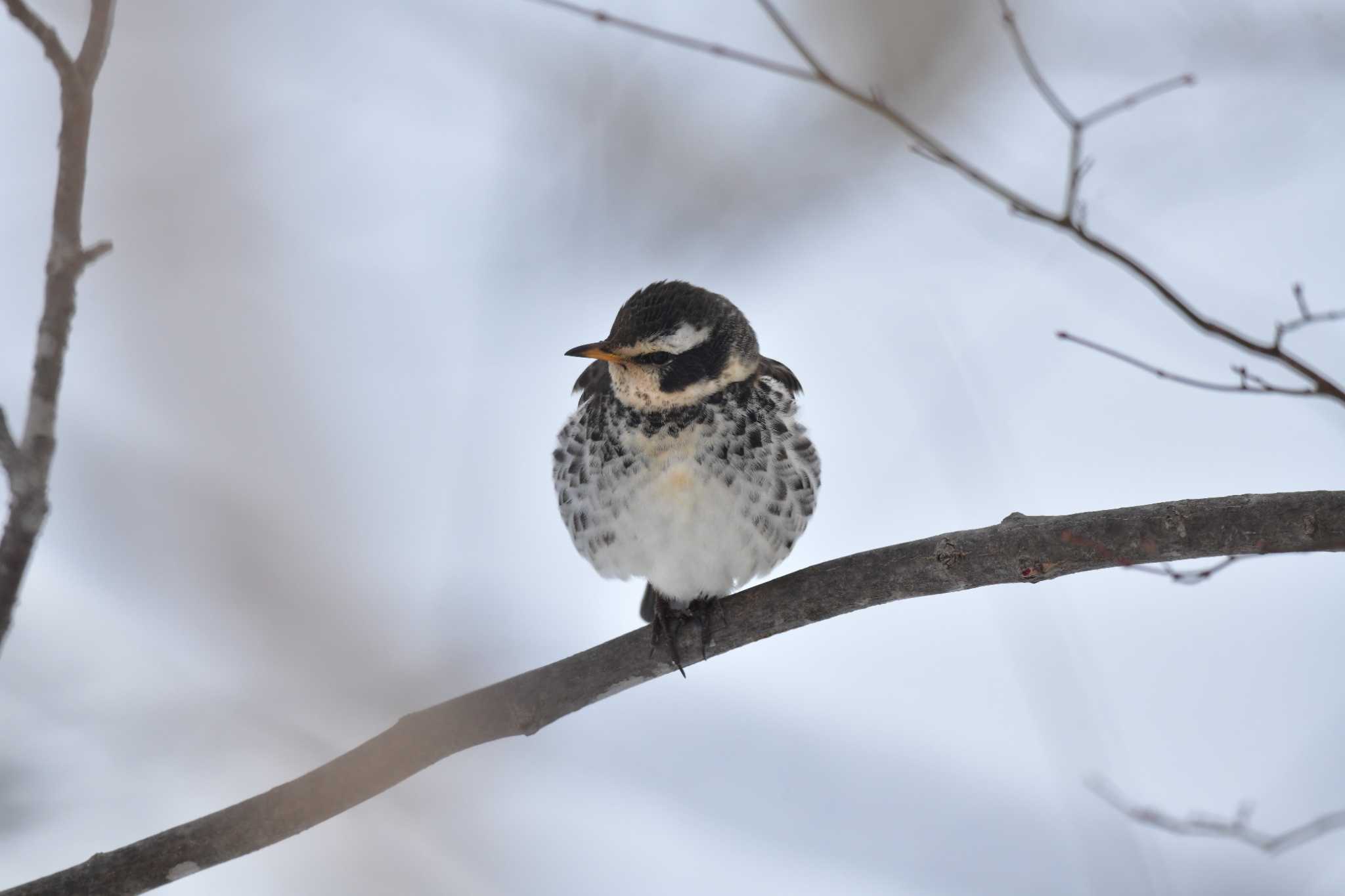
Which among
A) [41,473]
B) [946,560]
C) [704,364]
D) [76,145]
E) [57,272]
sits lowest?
[946,560]

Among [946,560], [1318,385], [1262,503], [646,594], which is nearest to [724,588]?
[646,594]

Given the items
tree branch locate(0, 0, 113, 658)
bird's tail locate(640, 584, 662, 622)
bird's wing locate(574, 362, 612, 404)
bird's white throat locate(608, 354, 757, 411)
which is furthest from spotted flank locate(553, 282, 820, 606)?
tree branch locate(0, 0, 113, 658)

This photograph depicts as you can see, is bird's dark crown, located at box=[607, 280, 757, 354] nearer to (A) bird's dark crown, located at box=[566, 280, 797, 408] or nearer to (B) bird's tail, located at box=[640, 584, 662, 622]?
(A) bird's dark crown, located at box=[566, 280, 797, 408]

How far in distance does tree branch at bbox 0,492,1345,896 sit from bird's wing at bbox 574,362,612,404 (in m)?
0.98

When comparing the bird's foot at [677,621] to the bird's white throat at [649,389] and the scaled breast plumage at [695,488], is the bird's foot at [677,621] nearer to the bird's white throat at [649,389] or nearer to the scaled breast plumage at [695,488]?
the scaled breast plumage at [695,488]

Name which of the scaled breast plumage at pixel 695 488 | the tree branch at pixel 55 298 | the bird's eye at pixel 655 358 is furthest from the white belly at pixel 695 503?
the tree branch at pixel 55 298

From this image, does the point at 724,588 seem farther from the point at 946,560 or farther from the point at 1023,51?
the point at 1023,51

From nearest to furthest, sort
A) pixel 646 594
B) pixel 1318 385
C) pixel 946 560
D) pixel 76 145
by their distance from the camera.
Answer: pixel 76 145 < pixel 1318 385 < pixel 946 560 < pixel 646 594

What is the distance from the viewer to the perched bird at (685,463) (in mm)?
4066

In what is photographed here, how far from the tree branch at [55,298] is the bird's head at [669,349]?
5.84 feet

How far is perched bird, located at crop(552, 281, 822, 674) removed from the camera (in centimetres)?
407

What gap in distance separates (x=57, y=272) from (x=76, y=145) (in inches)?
→ 10.0

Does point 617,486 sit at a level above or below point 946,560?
above

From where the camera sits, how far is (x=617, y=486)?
4.14 metres
